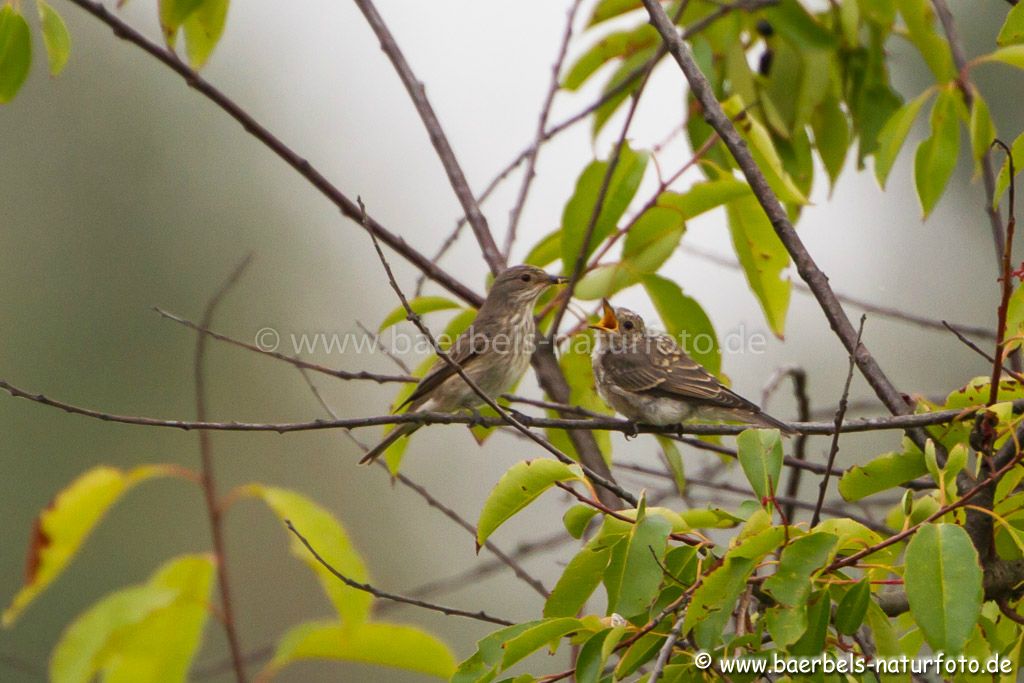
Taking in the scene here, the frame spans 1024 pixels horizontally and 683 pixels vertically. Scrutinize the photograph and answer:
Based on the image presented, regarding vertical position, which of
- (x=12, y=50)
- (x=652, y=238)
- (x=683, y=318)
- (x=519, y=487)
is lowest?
(x=519, y=487)

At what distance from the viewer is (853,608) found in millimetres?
2494

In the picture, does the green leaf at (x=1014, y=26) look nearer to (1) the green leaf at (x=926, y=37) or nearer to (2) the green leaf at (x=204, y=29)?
(1) the green leaf at (x=926, y=37)

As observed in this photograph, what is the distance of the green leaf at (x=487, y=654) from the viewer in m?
2.77

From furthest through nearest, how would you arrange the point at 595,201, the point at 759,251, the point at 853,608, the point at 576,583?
1. the point at 759,251
2. the point at 595,201
3. the point at 576,583
4. the point at 853,608

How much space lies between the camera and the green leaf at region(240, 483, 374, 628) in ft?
10.7

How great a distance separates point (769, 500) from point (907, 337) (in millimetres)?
13759

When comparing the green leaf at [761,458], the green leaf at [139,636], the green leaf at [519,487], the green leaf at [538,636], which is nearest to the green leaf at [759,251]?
the green leaf at [761,458]

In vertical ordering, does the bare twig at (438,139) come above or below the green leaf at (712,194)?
above

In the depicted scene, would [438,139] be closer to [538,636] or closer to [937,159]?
[937,159]

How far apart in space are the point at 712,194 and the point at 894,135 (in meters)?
0.71

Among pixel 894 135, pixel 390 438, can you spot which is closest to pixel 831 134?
pixel 894 135

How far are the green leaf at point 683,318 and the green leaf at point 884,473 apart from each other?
5.06 feet

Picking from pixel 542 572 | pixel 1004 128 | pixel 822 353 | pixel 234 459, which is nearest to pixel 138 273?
pixel 234 459

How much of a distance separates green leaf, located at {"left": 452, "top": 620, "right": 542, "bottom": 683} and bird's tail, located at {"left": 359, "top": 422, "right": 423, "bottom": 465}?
7.00 feet
